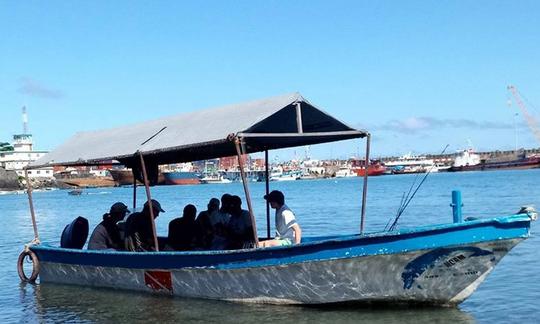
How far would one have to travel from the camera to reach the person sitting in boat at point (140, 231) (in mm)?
13164

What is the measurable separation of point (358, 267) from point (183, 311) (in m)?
3.33

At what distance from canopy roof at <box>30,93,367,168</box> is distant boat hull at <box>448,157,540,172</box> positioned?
130101mm

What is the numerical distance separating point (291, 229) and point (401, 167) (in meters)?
155

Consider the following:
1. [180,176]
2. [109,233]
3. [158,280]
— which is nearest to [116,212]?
[109,233]

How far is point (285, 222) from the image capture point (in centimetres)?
1138

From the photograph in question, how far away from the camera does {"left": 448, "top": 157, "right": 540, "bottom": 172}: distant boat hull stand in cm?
13562

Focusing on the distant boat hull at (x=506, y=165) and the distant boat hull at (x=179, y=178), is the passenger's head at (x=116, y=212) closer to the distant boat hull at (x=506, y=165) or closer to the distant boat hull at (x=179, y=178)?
the distant boat hull at (x=179, y=178)

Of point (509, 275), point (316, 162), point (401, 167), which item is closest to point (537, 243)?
point (509, 275)

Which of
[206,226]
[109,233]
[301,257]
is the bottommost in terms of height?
[301,257]

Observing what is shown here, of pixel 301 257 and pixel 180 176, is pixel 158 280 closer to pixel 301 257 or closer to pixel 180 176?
pixel 301 257

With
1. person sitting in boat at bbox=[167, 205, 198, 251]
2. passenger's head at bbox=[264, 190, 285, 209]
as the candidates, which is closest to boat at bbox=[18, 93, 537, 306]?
passenger's head at bbox=[264, 190, 285, 209]

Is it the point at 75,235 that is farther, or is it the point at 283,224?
the point at 75,235

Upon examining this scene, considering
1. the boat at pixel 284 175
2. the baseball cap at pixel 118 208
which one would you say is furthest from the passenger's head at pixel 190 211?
the boat at pixel 284 175

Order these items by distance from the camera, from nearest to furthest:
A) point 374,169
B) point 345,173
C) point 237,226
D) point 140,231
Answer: point 237,226 → point 140,231 → point 374,169 → point 345,173
